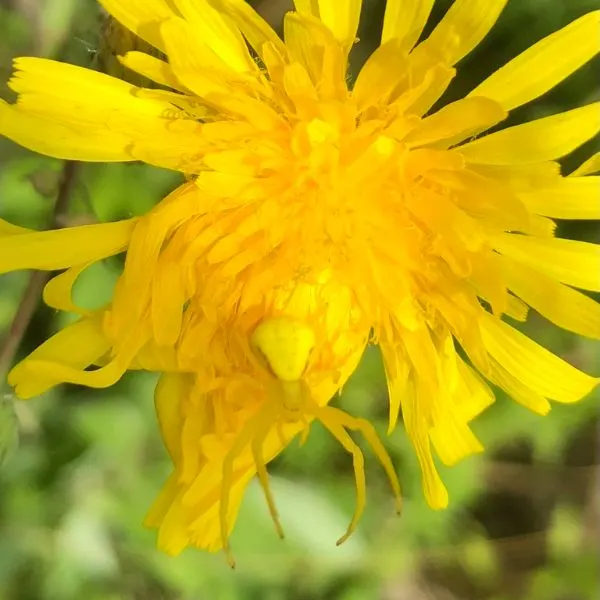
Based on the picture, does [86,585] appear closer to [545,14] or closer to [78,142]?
[78,142]

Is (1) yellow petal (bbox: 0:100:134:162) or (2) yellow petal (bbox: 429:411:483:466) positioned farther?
(2) yellow petal (bbox: 429:411:483:466)

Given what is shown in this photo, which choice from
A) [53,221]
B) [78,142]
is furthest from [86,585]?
[78,142]

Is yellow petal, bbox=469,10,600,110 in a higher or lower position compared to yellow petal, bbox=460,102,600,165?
higher

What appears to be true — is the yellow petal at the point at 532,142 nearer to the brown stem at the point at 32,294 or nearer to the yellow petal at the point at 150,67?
the yellow petal at the point at 150,67

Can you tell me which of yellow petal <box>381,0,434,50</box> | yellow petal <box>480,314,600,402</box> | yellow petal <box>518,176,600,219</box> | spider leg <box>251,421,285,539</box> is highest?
yellow petal <box>381,0,434,50</box>

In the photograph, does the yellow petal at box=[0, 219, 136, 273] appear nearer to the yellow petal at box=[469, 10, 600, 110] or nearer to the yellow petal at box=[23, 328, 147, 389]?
the yellow petal at box=[23, 328, 147, 389]

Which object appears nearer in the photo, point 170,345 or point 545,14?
point 170,345

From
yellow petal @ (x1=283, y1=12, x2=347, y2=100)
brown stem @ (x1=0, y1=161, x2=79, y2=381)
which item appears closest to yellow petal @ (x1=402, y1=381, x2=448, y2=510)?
yellow petal @ (x1=283, y1=12, x2=347, y2=100)
